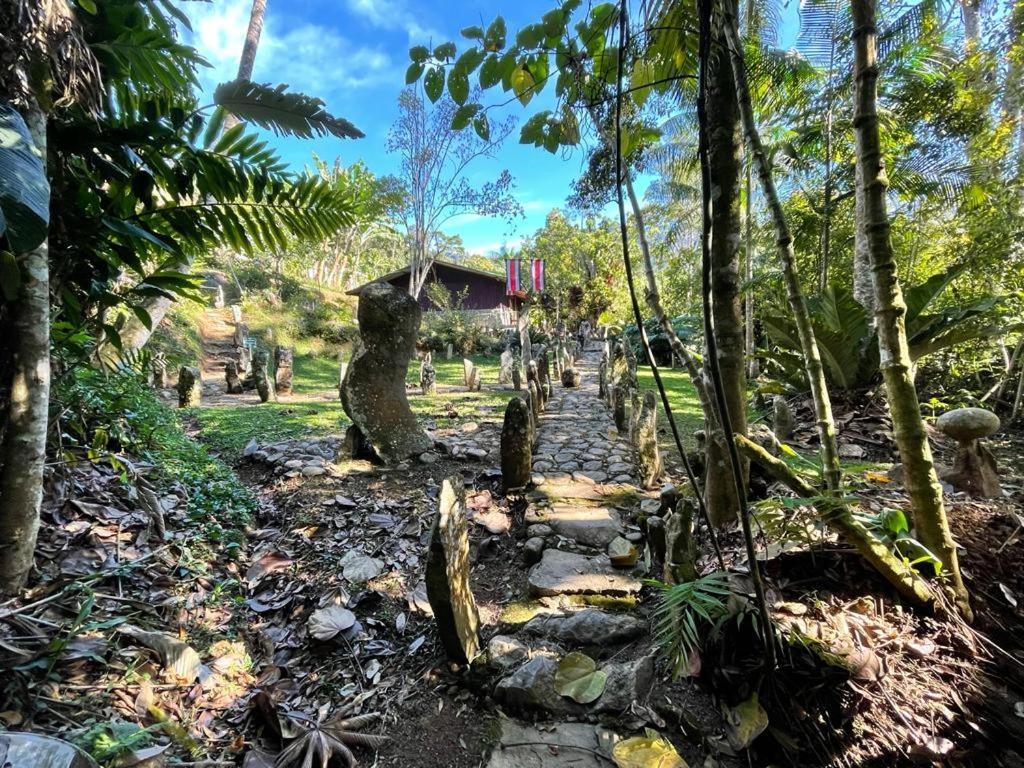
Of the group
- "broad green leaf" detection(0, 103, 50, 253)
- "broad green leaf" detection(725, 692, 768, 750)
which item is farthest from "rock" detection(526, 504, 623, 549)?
"broad green leaf" detection(0, 103, 50, 253)

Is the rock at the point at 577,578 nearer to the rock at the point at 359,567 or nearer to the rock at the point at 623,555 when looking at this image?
the rock at the point at 623,555

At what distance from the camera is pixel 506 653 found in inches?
79.0

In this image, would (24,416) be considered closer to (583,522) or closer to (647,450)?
(583,522)

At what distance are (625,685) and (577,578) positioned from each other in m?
0.87

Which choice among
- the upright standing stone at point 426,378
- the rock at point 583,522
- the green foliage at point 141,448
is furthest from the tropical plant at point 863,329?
the upright standing stone at point 426,378

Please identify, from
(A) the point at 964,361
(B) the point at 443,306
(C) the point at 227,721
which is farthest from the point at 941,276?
(B) the point at 443,306

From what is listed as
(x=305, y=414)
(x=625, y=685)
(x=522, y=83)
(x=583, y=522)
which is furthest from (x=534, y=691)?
(x=305, y=414)

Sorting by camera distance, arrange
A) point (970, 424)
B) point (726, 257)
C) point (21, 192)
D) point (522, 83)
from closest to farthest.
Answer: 1. point (21, 192)
2. point (522, 83)
3. point (726, 257)
4. point (970, 424)

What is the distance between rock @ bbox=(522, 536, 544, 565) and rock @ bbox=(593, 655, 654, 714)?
3.67 ft

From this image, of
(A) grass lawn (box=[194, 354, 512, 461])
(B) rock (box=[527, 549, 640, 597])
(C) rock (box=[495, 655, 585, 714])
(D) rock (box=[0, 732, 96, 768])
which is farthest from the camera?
(A) grass lawn (box=[194, 354, 512, 461])

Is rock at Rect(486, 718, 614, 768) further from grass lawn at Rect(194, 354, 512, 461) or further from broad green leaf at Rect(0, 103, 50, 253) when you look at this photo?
grass lawn at Rect(194, 354, 512, 461)

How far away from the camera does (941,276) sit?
210 inches

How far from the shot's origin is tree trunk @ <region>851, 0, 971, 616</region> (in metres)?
1.58

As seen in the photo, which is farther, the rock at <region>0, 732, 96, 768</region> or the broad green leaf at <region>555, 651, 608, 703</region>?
the broad green leaf at <region>555, 651, 608, 703</region>
